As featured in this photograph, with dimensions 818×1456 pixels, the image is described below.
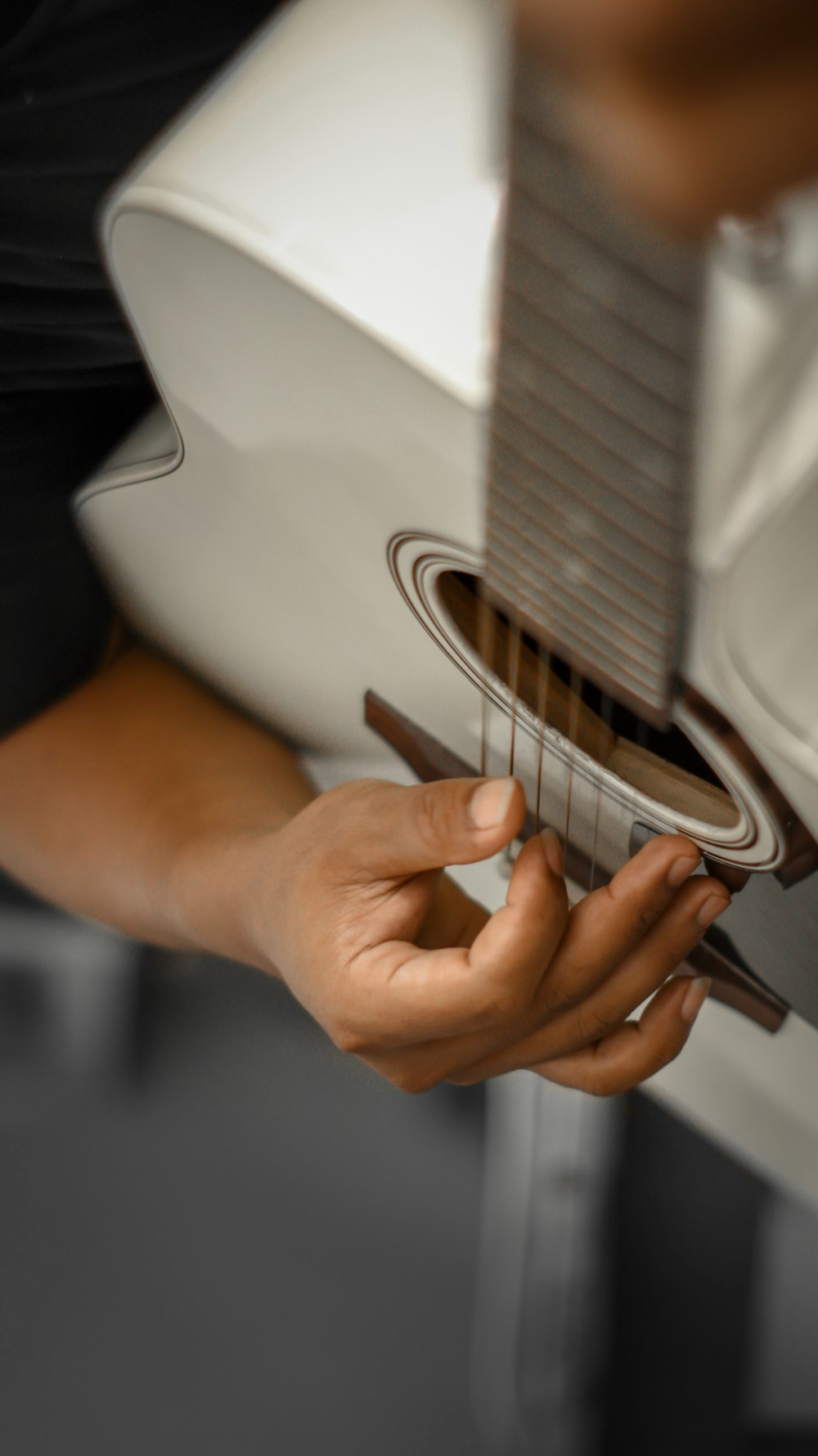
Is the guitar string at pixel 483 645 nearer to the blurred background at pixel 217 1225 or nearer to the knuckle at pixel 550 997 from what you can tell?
the knuckle at pixel 550 997

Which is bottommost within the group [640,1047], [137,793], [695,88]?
[137,793]

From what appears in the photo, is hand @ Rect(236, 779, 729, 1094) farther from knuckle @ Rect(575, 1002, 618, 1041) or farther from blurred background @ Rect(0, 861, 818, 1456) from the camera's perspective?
blurred background @ Rect(0, 861, 818, 1456)

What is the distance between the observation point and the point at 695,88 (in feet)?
0.69

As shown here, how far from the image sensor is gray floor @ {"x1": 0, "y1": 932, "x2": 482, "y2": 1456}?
4.68ft

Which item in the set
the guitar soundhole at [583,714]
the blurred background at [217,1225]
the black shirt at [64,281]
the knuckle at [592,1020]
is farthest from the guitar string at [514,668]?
the blurred background at [217,1225]

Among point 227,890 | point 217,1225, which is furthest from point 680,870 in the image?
point 217,1225

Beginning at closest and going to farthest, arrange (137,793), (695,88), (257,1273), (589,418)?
1. (695,88)
2. (589,418)
3. (137,793)
4. (257,1273)

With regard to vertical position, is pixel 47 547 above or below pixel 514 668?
below

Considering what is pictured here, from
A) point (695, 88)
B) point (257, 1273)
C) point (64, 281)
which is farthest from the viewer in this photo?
point (257, 1273)

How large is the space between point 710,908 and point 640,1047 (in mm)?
96

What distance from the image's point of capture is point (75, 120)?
1.65ft

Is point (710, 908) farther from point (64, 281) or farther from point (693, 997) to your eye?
point (64, 281)

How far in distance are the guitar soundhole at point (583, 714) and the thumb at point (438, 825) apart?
92 mm

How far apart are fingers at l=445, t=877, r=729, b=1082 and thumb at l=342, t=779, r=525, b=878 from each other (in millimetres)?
84
